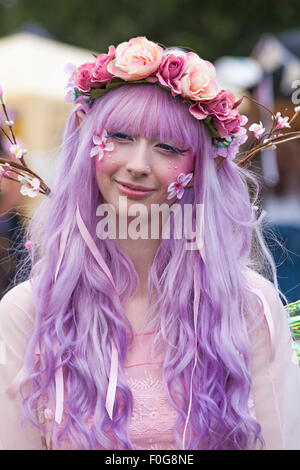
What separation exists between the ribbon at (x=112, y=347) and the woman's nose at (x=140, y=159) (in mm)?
230

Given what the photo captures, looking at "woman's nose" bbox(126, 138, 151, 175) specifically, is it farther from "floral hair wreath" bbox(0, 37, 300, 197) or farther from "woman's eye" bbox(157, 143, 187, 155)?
"floral hair wreath" bbox(0, 37, 300, 197)

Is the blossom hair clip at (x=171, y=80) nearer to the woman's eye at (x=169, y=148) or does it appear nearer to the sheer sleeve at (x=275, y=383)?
the woman's eye at (x=169, y=148)

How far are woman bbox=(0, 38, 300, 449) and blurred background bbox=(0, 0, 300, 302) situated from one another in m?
0.29

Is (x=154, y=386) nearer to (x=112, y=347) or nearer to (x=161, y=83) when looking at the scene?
(x=112, y=347)

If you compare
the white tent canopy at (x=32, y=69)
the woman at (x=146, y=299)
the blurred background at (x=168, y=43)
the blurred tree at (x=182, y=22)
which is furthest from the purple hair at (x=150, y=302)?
the blurred tree at (x=182, y=22)

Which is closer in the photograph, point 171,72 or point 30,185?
point 171,72

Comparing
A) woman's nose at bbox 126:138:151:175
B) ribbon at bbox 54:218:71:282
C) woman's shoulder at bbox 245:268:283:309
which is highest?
woman's nose at bbox 126:138:151:175

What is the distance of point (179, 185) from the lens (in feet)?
6.98

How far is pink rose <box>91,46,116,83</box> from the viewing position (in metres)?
2.09

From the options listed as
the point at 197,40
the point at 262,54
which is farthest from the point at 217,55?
the point at 262,54

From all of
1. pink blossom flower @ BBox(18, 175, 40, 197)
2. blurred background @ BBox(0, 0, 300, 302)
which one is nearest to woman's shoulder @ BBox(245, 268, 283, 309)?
blurred background @ BBox(0, 0, 300, 302)

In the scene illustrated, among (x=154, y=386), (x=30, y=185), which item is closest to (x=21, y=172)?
(x=30, y=185)

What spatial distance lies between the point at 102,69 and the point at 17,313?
2.33 ft

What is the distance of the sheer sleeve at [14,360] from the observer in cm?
207
